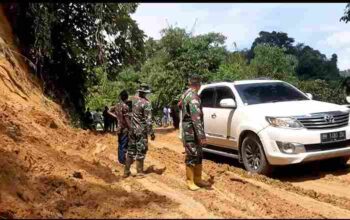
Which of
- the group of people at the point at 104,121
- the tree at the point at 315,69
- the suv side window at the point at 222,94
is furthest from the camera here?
the tree at the point at 315,69

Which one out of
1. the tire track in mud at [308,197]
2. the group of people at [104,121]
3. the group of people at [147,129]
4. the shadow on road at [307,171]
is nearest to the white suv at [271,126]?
the shadow on road at [307,171]

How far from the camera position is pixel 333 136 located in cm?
990

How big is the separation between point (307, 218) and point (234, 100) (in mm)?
4413

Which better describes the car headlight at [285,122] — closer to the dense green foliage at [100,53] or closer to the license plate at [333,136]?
the license plate at [333,136]

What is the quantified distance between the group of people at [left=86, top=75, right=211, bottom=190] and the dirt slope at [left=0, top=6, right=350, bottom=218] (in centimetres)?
30

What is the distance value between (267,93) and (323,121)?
1674mm

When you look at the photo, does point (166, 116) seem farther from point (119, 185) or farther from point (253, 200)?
point (253, 200)

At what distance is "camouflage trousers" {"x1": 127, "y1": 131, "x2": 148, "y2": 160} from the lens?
31.9 ft

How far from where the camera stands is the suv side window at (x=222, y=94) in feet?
37.4

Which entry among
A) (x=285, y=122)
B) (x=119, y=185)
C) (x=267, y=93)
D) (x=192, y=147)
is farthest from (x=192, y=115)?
(x=267, y=93)

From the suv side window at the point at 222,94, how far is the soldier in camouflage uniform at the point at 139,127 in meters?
2.31

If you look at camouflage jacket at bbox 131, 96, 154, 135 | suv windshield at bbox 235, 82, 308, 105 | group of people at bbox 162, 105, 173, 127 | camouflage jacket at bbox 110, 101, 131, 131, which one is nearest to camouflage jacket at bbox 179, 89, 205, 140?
camouflage jacket at bbox 131, 96, 154, 135

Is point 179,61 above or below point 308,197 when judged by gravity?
above

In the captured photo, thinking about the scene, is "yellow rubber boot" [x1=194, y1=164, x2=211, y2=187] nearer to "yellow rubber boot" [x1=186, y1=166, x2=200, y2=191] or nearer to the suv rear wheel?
"yellow rubber boot" [x1=186, y1=166, x2=200, y2=191]
